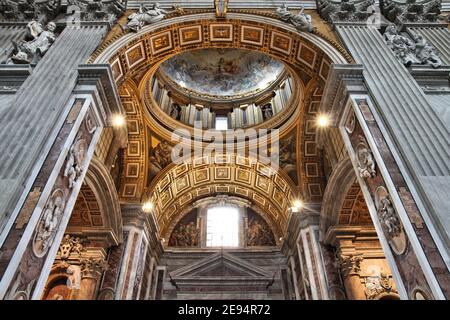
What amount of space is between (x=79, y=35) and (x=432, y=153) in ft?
24.7

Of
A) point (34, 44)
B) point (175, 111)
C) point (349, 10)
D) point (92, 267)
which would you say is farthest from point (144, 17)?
point (92, 267)

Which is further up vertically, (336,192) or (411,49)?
(411,49)

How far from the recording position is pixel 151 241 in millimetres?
11992

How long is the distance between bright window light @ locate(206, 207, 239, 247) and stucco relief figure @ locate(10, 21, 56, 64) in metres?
9.63

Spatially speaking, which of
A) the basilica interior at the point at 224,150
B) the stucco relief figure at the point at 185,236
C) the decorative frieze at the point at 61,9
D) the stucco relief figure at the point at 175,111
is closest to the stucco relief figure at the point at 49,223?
the basilica interior at the point at 224,150

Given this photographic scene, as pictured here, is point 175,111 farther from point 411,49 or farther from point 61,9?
point 411,49

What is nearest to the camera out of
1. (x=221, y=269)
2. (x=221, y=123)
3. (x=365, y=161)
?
(x=365, y=161)

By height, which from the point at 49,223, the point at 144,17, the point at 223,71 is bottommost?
the point at 49,223

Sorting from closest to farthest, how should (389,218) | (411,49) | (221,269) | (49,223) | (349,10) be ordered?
(49,223)
(389,218)
(411,49)
(349,10)
(221,269)

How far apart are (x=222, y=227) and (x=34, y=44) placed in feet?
33.1

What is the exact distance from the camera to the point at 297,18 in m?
7.97
